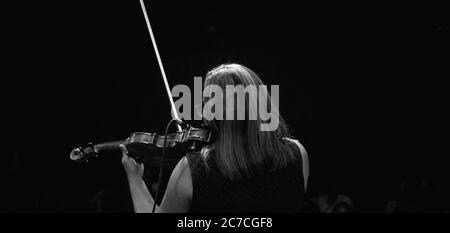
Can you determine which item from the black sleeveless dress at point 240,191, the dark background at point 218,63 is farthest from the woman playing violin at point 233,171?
the dark background at point 218,63

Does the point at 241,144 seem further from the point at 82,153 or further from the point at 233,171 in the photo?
the point at 82,153

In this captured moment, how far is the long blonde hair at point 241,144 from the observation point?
139 centimetres

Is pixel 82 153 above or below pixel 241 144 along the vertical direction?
below

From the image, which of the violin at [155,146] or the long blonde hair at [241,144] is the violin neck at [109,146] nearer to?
the violin at [155,146]

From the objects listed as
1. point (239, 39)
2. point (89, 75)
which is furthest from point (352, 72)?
point (89, 75)

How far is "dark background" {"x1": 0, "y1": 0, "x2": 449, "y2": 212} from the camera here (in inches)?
159

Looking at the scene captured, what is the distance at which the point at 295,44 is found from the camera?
4137 millimetres

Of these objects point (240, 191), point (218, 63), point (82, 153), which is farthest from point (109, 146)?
point (218, 63)

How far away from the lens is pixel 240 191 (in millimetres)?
1414

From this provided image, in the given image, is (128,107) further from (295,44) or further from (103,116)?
(295,44)

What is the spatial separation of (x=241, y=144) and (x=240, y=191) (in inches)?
A: 4.5

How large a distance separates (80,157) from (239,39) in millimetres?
2224

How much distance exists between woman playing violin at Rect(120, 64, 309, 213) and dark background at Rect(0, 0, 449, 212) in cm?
266

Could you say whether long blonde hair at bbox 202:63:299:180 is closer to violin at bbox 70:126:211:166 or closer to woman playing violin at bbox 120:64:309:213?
woman playing violin at bbox 120:64:309:213
